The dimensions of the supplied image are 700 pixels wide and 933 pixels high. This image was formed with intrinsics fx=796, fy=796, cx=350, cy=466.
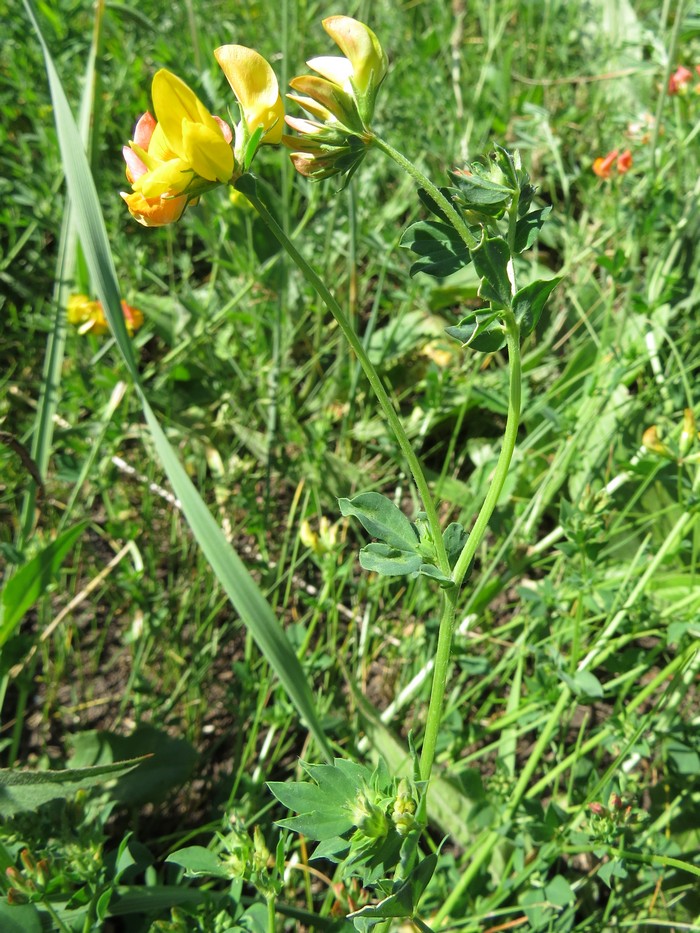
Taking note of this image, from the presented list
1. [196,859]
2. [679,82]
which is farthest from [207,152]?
[679,82]

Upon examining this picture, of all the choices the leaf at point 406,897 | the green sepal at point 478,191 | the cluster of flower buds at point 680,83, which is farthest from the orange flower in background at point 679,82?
the leaf at point 406,897

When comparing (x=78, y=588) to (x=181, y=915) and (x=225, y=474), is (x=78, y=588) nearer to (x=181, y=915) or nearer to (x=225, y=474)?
(x=225, y=474)

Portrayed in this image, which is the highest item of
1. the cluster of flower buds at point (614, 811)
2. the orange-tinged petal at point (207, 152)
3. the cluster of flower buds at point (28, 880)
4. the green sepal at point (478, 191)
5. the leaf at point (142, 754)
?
the orange-tinged petal at point (207, 152)

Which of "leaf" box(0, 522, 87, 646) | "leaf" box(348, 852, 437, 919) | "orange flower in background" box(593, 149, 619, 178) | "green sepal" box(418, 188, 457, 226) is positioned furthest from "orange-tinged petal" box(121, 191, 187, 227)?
"orange flower in background" box(593, 149, 619, 178)

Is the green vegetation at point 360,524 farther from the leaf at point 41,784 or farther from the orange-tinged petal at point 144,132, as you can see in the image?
the orange-tinged petal at point 144,132

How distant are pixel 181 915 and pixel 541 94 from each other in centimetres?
260

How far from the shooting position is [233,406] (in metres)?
1.99

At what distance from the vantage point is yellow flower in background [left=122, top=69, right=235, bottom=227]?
682 millimetres

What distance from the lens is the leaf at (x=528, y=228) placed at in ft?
2.48

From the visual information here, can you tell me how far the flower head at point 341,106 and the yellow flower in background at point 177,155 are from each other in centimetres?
7

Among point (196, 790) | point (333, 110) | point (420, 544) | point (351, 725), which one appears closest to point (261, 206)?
point (333, 110)

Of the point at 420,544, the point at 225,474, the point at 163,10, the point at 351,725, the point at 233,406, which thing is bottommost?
the point at 351,725

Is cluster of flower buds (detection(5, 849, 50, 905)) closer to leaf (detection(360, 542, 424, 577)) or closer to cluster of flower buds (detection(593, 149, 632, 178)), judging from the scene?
leaf (detection(360, 542, 424, 577))

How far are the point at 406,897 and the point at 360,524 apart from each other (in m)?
0.85
